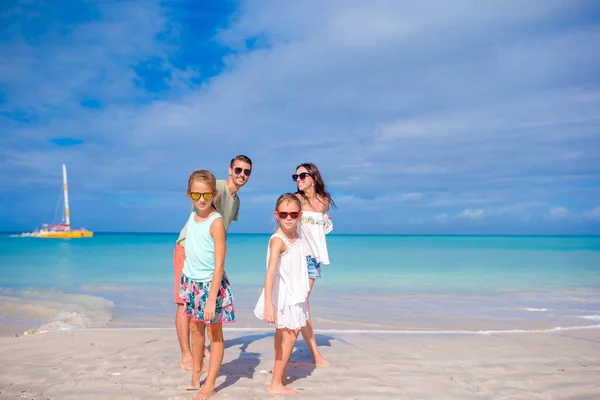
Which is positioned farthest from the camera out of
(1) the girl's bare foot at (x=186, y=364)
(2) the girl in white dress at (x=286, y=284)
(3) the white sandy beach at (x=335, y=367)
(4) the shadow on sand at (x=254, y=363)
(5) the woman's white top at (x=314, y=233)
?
(5) the woman's white top at (x=314, y=233)

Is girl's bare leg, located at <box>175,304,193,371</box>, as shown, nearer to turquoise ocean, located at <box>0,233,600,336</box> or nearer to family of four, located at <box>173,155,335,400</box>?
family of four, located at <box>173,155,335,400</box>

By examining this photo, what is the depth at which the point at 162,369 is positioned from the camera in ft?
14.3

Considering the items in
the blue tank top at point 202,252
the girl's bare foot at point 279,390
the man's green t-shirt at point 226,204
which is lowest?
the girl's bare foot at point 279,390

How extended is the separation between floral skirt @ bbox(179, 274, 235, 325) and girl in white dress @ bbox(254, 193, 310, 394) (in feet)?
0.85

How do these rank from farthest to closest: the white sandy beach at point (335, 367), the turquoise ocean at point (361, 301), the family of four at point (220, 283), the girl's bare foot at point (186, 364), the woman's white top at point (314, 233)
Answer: the turquoise ocean at point (361, 301)
the woman's white top at point (314, 233)
the girl's bare foot at point (186, 364)
the white sandy beach at point (335, 367)
the family of four at point (220, 283)

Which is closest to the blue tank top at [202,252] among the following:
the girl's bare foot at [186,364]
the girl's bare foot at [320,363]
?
the girl's bare foot at [186,364]

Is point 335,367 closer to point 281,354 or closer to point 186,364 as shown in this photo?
point 281,354

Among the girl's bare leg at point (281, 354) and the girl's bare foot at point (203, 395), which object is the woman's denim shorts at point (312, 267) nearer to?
the girl's bare leg at point (281, 354)

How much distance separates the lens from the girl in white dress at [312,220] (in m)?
4.48

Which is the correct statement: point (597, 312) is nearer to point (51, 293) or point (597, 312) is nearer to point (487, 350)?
point (487, 350)

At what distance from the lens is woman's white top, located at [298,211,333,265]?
448 centimetres

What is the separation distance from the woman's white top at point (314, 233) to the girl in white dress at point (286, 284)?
2.22 ft

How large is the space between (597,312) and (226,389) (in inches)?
298

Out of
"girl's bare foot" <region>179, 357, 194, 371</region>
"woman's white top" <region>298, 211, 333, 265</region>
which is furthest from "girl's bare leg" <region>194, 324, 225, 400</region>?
"woman's white top" <region>298, 211, 333, 265</region>
